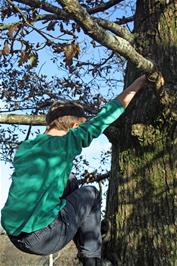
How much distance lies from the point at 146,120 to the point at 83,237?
0.98 m

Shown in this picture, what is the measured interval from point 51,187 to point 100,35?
0.96 meters

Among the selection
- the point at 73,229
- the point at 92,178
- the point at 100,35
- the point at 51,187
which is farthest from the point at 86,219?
the point at 92,178

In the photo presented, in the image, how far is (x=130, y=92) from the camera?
10.1 feet

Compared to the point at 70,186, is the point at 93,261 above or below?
below

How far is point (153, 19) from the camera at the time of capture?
145 inches

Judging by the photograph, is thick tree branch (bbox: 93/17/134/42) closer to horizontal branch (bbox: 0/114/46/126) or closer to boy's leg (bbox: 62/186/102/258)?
horizontal branch (bbox: 0/114/46/126)

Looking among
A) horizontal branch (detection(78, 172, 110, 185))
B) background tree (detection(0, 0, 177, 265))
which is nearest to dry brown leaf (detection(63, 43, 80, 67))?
background tree (detection(0, 0, 177, 265))

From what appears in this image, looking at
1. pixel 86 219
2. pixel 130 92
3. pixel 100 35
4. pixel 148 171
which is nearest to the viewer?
pixel 100 35

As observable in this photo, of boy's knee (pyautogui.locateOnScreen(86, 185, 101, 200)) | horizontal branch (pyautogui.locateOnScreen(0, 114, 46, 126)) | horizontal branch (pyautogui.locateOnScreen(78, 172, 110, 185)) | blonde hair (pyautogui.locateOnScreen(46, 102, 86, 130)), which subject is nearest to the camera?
blonde hair (pyautogui.locateOnScreen(46, 102, 86, 130))

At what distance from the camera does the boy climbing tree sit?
8.77 ft

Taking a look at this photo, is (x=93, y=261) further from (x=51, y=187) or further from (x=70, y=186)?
(x=51, y=187)

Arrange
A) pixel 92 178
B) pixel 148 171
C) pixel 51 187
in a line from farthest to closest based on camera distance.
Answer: pixel 92 178, pixel 148 171, pixel 51 187

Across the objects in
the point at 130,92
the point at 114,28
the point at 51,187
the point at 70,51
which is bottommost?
the point at 51,187

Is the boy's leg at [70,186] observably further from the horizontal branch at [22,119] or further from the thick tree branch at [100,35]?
the thick tree branch at [100,35]
